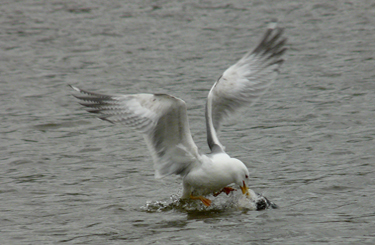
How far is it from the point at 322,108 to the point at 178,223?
14.8 feet

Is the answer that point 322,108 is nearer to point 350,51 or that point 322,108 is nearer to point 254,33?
point 350,51

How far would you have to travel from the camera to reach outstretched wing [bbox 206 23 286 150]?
8.44 meters

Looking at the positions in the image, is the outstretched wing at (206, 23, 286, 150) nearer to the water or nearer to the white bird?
the white bird

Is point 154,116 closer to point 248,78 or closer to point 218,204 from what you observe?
point 218,204

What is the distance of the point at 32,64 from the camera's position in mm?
14133

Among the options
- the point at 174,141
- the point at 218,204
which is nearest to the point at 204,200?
the point at 218,204

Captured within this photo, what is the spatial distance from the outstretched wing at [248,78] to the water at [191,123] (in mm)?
812

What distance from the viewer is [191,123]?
10.4 m

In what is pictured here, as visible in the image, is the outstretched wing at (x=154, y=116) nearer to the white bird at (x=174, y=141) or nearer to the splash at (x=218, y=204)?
the white bird at (x=174, y=141)

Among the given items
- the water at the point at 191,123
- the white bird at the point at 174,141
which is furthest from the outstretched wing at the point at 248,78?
the water at the point at 191,123

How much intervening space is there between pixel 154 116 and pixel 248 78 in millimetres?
2004

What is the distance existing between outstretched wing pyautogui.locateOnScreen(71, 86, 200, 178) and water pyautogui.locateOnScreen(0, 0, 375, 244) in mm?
707

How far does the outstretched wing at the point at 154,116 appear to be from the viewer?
22.7 feet

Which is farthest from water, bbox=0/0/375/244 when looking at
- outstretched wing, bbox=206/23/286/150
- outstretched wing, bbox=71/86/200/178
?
outstretched wing, bbox=206/23/286/150
